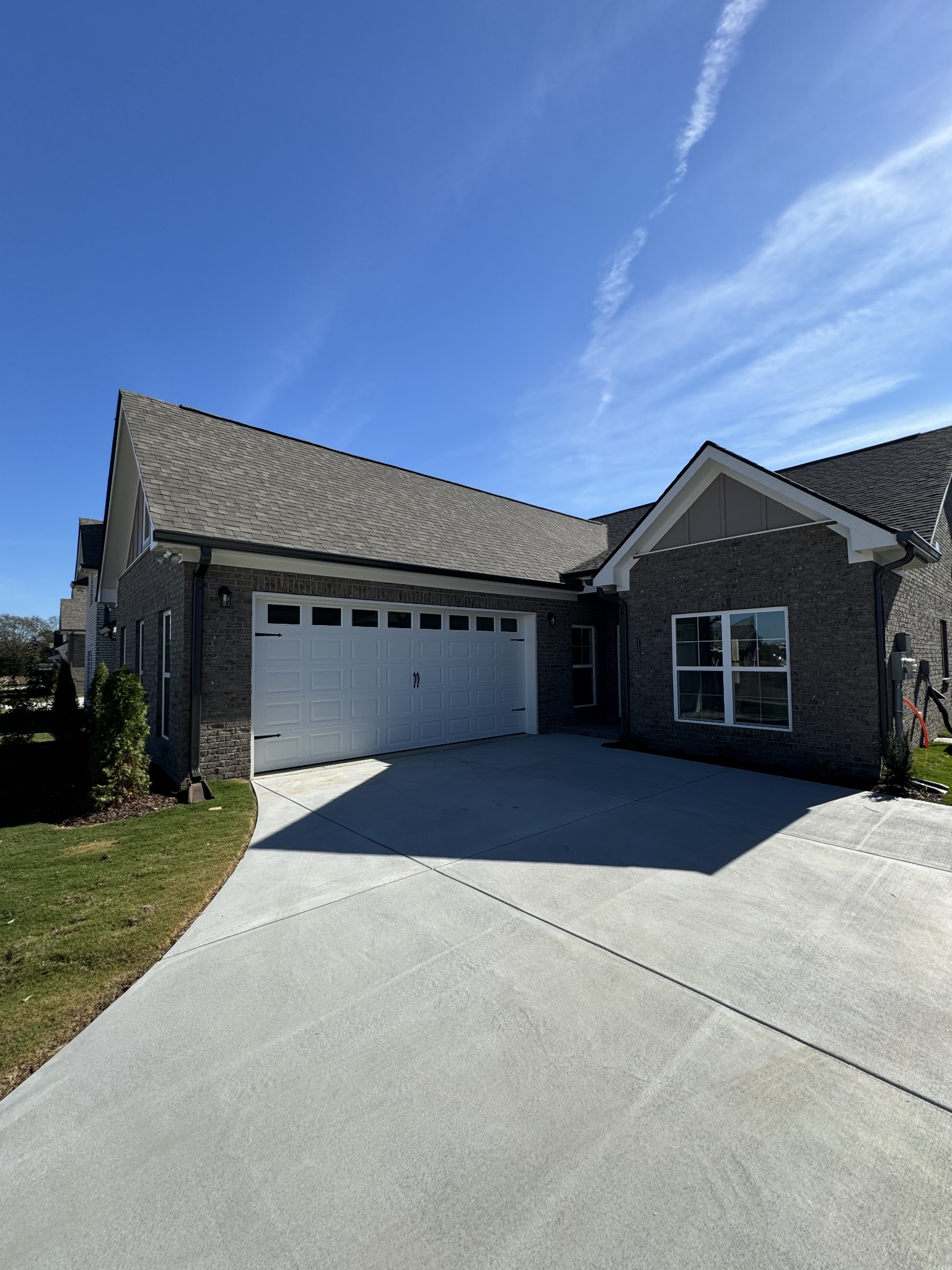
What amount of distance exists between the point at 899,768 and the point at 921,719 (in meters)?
2.64

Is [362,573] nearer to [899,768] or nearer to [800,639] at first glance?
[800,639]

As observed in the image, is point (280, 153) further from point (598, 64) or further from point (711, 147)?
point (711, 147)

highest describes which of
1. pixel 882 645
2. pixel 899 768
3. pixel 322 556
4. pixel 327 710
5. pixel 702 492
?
pixel 702 492

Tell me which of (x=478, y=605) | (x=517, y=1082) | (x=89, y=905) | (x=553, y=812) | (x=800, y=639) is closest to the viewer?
(x=517, y=1082)

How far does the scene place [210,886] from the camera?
15.3 ft

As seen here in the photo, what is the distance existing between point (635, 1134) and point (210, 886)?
372 cm

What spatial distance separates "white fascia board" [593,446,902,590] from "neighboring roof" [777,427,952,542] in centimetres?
18

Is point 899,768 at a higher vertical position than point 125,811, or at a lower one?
higher

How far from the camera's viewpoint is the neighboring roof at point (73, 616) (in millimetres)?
32406

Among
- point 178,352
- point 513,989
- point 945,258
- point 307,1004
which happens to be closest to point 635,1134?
point 513,989

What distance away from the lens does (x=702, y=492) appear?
32.4 ft

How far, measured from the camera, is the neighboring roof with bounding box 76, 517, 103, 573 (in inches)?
753

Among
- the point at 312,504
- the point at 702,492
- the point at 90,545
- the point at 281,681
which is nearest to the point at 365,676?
the point at 281,681

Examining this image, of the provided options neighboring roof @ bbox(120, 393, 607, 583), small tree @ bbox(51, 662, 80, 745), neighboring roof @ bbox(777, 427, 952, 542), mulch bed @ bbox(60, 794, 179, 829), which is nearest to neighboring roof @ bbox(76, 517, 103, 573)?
small tree @ bbox(51, 662, 80, 745)
